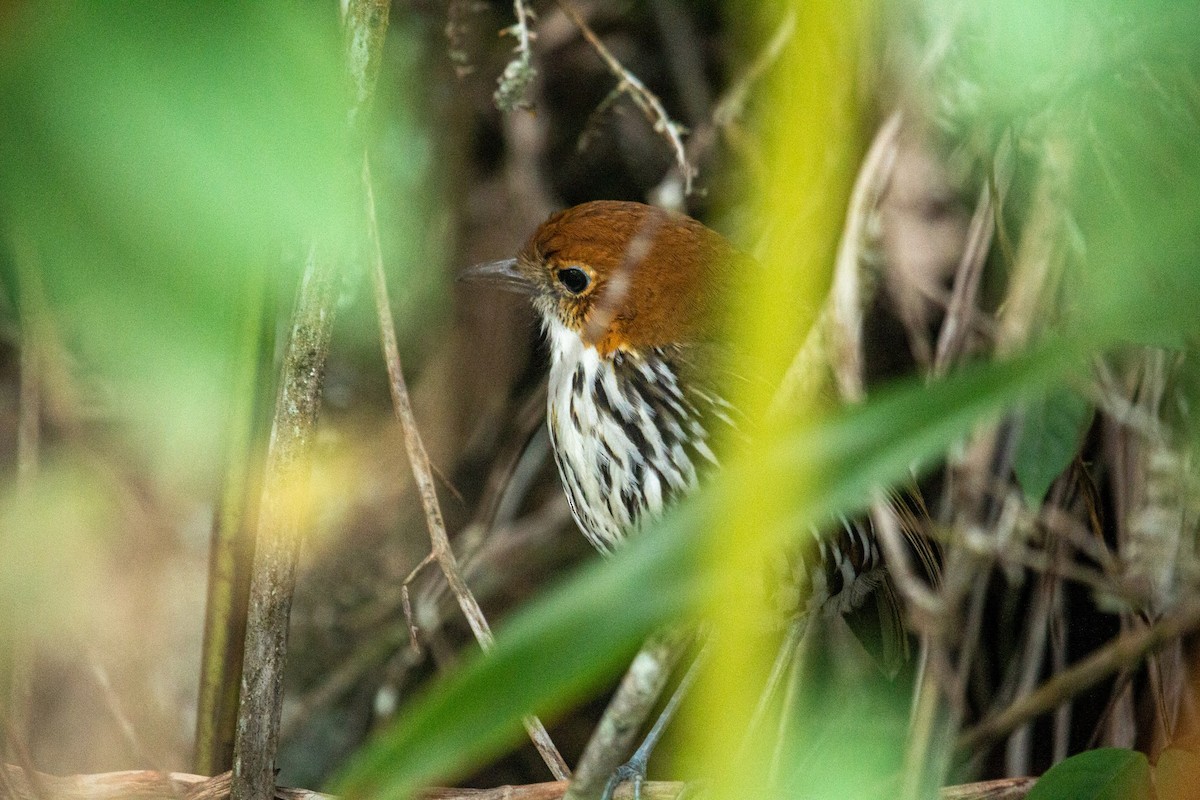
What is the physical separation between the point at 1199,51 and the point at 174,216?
5.98 feet

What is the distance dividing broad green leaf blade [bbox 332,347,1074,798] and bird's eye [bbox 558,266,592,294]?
1.88 metres

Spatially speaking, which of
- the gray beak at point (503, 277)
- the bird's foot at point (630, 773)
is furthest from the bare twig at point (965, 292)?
the bird's foot at point (630, 773)

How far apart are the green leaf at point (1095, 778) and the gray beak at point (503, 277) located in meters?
1.32

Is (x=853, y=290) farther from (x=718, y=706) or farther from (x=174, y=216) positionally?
(x=718, y=706)

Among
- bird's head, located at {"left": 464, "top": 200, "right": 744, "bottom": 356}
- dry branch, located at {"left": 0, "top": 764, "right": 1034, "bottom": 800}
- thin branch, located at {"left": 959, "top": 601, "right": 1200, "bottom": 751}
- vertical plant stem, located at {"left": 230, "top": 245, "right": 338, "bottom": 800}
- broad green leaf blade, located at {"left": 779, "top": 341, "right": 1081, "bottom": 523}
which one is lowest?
thin branch, located at {"left": 959, "top": 601, "right": 1200, "bottom": 751}

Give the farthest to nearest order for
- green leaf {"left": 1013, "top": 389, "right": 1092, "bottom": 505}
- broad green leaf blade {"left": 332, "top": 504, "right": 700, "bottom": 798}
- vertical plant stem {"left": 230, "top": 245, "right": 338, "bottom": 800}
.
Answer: green leaf {"left": 1013, "top": 389, "right": 1092, "bottom": 505} → vertical plant stem {"left": 230, "top": 245, "right": 338, "bottom": 800} → broad green leaf blade {"left": 332, "top": 504, "right": 700, "bottom": 798}

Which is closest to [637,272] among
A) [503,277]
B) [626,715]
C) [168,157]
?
[503,277]

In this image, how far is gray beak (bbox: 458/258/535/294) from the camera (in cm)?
250

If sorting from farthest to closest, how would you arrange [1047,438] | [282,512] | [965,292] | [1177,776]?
[965,292] < [1047,438] < [1177,776] < [282,512]

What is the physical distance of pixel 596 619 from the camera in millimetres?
500

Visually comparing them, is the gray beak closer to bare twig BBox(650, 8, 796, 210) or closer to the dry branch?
bare twig BBox(650, 8, 796, 210)

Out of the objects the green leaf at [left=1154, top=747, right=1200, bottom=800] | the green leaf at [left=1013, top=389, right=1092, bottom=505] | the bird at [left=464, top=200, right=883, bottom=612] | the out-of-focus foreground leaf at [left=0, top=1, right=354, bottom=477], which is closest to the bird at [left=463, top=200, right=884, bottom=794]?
the bird at [left=464, top=200, right=883, bottom=612]

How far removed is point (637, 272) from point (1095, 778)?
1.15 meters

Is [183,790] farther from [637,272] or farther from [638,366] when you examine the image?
[637,272]
